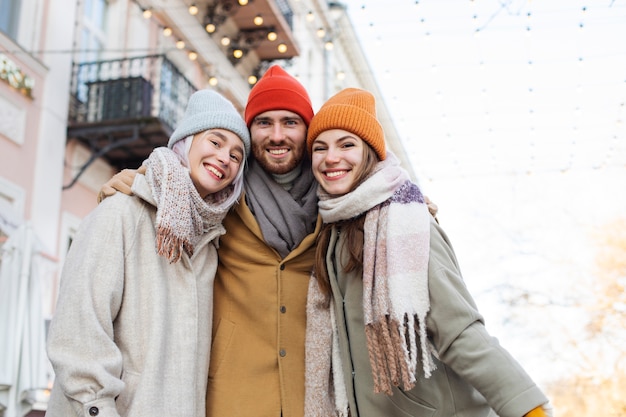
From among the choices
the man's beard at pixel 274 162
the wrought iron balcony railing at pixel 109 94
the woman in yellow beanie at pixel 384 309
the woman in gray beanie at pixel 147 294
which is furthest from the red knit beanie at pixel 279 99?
the wrought iron balcony railing at pixel 109 94

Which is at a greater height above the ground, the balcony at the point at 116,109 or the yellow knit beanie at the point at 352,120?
the balcony at the point at 116,109

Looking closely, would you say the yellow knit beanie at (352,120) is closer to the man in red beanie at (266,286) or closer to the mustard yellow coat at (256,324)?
the man in red beanie at (266,286)

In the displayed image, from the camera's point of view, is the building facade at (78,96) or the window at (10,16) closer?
the building facade at (78,96)

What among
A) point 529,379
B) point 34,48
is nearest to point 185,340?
point 529,379

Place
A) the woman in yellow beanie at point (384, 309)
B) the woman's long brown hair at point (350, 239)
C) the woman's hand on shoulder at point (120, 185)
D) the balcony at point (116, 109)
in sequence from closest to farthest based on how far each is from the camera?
the woman in yellow beanie at point (384, 309), the woman's hand on shoulder at point (120, 185), the woman's long brown hair at point (350, 239), the balcony at point (116, 109)

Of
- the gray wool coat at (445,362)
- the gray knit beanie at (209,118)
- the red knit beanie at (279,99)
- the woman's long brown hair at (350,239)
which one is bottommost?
the gray wool coat at (445,362)

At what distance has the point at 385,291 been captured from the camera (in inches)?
98.0

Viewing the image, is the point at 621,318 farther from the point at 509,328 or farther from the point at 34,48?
the point at 34,48

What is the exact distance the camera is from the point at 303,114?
10.9 ft

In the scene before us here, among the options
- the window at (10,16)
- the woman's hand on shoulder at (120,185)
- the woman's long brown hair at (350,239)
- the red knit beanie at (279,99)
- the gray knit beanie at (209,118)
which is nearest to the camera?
the woman's hand on shoulder at (120,185)

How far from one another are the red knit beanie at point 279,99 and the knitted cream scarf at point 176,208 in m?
0.71

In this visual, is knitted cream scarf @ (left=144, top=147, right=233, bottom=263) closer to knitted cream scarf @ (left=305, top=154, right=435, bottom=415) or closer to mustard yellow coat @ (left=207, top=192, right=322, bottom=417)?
mustard yellow coat @ (left=207, top=192, right=322, bottom=417)

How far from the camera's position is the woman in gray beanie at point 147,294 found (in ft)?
7.42

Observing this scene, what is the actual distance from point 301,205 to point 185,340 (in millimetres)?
871
